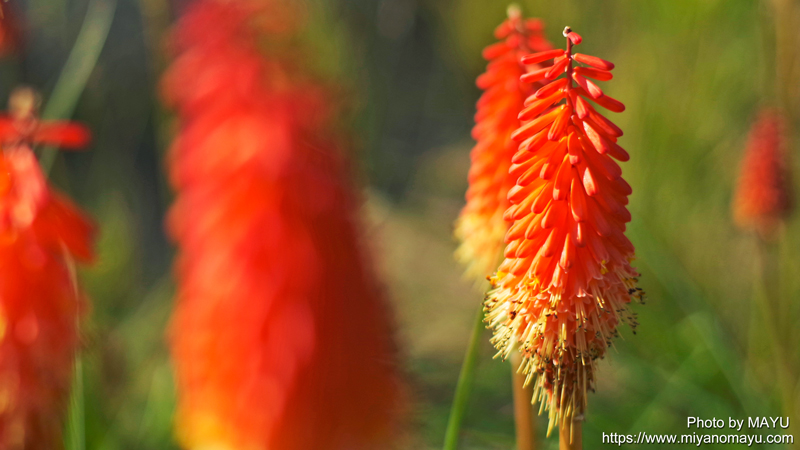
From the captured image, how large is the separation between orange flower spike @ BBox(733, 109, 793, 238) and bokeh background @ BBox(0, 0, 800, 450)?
0.15 metres

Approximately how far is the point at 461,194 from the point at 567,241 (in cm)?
458

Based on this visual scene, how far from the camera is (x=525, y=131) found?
2.68ft

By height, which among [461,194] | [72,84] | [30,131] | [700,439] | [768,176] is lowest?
[700,439]

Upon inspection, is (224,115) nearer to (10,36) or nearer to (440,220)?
(10,36)

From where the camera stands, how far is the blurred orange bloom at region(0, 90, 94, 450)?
3.51ft

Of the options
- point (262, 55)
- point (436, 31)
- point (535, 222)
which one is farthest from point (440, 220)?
point (535, 222)

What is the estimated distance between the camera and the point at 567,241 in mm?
812

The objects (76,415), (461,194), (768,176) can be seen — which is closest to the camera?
(76,415)

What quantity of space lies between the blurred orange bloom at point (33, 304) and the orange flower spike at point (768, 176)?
6.35 ft

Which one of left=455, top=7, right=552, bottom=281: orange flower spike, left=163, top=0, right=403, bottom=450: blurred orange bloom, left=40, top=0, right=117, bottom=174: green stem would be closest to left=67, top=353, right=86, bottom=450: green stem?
left=163, top=0, right=403, bottom=450: blurred orange bloom

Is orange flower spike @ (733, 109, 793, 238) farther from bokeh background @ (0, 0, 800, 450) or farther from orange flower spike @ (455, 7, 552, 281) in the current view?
orange flower spike @ (455, 7, 552, 281)

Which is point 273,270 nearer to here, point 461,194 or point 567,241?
point 567,241

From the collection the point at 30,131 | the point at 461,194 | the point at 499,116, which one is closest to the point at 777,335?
the point at 499,116

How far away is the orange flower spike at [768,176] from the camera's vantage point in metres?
2.07
